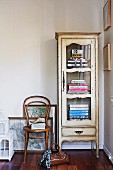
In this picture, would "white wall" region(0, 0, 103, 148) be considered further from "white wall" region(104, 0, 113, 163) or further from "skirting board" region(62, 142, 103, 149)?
"skirting board" region(62, 142, 103, 149)

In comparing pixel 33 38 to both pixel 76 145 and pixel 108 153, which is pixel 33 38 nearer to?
pixel 76 145

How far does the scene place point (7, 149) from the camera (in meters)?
4.17

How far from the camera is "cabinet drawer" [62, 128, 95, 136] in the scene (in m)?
3.96

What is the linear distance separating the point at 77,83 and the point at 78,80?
0.05 metres

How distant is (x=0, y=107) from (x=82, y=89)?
1.38 m

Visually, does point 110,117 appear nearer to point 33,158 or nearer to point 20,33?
point 33,158

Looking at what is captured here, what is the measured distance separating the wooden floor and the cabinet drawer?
1.15 ft

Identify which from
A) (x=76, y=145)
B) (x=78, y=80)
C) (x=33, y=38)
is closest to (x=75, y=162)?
(x=76, y=145)

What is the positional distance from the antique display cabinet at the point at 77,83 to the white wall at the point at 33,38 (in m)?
0.39

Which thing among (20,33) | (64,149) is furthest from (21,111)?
(20,33)

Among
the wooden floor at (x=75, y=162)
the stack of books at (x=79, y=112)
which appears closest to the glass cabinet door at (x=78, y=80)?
the stack of books at (x=79, y=112)

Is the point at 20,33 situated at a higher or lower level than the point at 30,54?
higher

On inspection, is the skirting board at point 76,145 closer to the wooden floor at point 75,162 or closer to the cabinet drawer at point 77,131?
the wooden floor at point 75,162

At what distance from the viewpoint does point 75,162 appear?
147 inches
